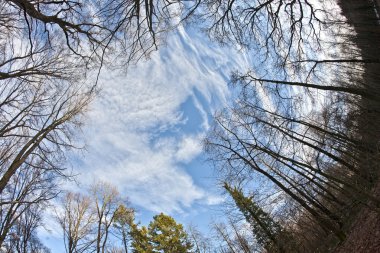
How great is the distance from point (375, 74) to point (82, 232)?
16486mm

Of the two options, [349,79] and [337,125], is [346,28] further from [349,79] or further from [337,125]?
[337,125]

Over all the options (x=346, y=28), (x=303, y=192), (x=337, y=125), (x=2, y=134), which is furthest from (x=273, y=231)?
(x=2, y=134)

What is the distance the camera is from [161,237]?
27.2m

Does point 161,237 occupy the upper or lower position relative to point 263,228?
upper

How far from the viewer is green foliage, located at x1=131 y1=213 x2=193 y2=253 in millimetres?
26656

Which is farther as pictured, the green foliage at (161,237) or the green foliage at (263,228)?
the green foliage at (161,237)

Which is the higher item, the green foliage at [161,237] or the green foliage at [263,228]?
the green foliage at [161,237]

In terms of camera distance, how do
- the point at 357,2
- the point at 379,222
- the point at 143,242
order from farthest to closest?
the point at 143,242
the point at 357,2
the point at 379,222

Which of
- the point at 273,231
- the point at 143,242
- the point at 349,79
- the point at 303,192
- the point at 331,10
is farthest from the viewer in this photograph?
the point at 143,242

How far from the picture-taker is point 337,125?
10.1 meters

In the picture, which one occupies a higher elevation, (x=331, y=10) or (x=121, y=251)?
(x=121, y=251)

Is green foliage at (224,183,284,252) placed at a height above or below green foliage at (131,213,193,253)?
below

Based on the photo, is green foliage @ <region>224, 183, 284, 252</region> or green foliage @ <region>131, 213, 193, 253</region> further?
green foliage @ <region>131, 213, 193, 253</region>

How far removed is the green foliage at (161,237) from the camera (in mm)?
26656
